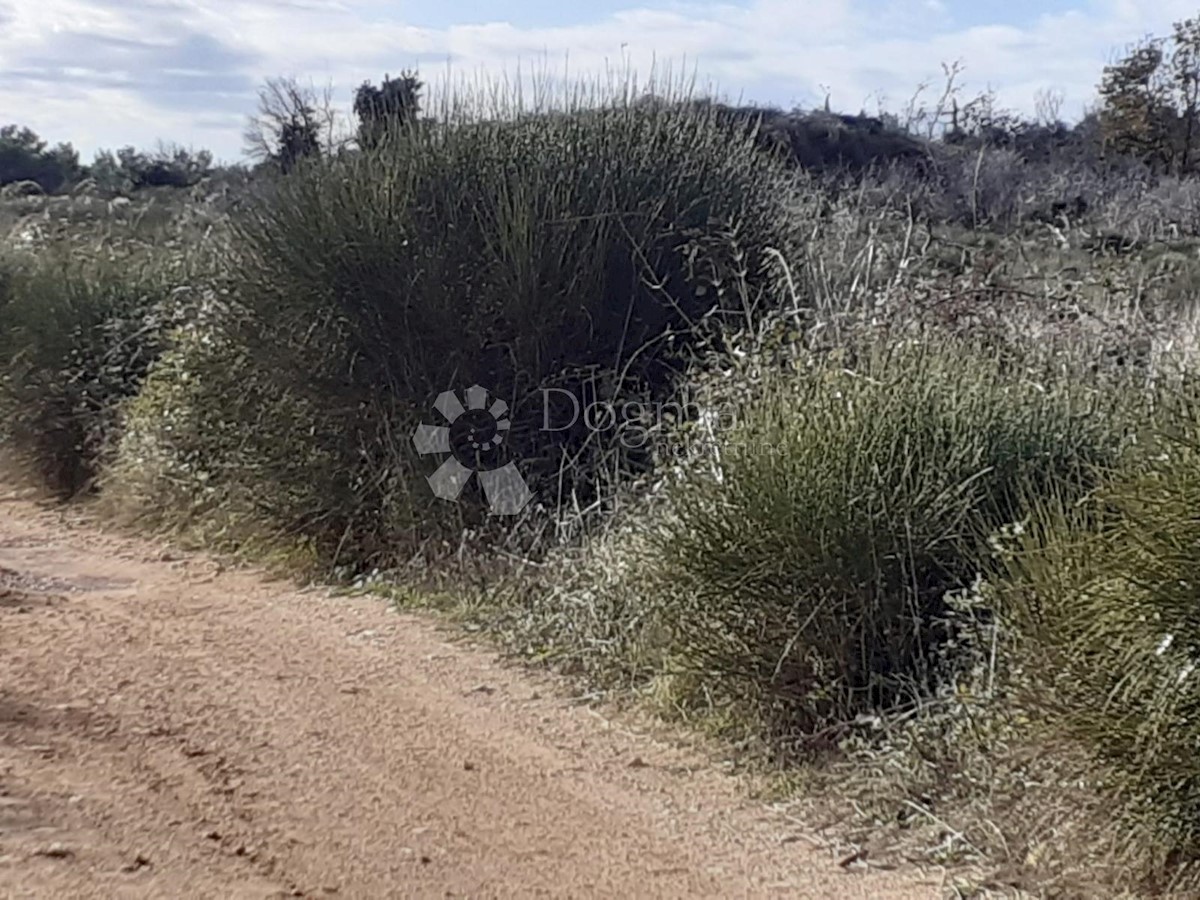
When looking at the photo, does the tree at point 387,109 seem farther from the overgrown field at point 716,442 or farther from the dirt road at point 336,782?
the dirt road at point 336,782

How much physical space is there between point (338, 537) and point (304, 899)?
6.77m

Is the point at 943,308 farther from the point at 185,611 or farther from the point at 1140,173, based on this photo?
the point at 1140,173

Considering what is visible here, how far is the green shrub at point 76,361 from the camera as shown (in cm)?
1582

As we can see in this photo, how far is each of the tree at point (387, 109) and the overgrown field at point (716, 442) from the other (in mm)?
320

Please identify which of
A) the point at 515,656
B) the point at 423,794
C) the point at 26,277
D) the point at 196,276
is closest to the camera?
the point at 423,794

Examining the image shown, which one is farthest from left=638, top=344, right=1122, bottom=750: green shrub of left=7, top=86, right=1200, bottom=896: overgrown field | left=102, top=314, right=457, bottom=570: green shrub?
left=102, top=314, right=457, bottom=570: green shrub

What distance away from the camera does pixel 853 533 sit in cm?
698

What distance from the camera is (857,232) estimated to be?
12.2 metres

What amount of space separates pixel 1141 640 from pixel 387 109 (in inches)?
362

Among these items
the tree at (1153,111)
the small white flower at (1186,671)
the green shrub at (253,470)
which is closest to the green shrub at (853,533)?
the small white flower at (1186,671)

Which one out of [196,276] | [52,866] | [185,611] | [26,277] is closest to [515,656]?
[185,611]

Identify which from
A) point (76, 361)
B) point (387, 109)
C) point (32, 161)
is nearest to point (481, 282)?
point (387, 109)

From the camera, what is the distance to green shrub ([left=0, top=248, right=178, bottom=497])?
15.8 meters

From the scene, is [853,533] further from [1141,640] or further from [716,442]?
[1141,640]
